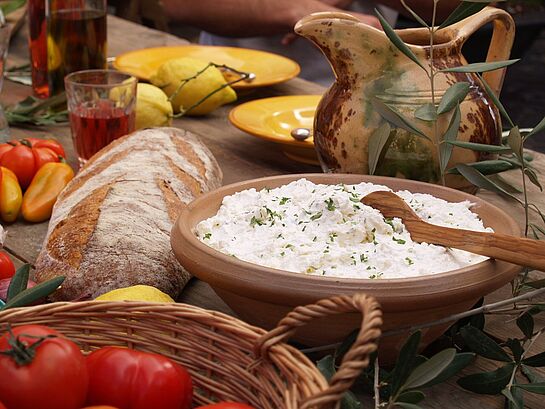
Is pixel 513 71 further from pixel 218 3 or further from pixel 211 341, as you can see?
pixel 211 341

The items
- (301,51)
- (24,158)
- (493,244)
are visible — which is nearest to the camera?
(493,244)

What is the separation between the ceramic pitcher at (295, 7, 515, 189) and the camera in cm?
138

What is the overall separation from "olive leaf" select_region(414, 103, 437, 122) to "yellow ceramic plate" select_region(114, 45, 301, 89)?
91cm

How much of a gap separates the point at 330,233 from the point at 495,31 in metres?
0.63

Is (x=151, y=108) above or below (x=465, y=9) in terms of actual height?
below

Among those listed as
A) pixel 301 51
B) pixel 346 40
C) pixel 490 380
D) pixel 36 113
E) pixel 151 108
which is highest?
pixel 346 40

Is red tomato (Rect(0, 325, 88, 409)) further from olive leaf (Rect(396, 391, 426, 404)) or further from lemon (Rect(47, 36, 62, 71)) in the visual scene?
lemon (Rect(47, 36, 62, 71))

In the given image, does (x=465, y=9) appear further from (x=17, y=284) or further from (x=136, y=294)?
(x=17, y=284)

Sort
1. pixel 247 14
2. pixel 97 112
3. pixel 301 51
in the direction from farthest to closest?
1. pixel 301 51
2. pixel 247 14
3. pixel 97 112

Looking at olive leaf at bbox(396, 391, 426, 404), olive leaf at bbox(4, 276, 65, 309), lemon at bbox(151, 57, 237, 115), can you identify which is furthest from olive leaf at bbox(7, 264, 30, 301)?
lemon at bbox(151, 57, 237, 115)

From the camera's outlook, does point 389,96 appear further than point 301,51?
No

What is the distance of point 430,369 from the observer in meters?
0.86

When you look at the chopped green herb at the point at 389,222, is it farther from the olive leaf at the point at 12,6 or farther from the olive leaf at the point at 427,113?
the olive leaf at the point at 12,6

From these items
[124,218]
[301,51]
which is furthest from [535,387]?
[301,51]
